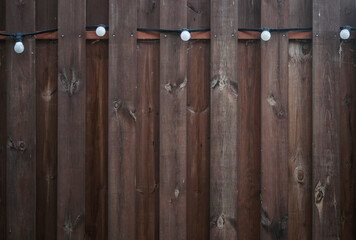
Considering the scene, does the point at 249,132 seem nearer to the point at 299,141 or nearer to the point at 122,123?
the point at 299,141

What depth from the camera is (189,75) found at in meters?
2.01

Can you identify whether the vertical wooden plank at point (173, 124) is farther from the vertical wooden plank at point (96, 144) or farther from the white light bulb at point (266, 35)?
the white light bulb at point (266, 35)

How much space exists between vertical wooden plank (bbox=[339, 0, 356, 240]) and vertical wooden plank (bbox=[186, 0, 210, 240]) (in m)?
0.84

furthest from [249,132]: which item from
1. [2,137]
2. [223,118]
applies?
[2,137]

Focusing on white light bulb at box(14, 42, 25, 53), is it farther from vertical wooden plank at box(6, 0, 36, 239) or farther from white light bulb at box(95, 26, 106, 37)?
white light bulb at box(95, 26, 106, 37)

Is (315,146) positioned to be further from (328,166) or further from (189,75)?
(189,75)

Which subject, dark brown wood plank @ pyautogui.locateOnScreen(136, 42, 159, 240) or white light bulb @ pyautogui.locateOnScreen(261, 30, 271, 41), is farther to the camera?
dark brown wood plank @ pyautogui.locateOnScreen(136, 42, 159, 240)

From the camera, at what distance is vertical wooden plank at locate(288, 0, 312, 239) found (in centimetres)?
198

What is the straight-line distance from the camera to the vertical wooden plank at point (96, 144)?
2.04 m

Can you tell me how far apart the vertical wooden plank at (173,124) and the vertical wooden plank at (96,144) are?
37cm

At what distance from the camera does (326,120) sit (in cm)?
194

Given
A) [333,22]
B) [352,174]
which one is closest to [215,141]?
[352,174]

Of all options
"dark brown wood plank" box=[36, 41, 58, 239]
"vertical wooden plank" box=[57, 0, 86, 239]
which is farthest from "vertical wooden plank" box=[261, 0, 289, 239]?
"dark brown wood plank" box=[36, 41, 58, 239]

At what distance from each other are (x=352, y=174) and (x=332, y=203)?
231mm
